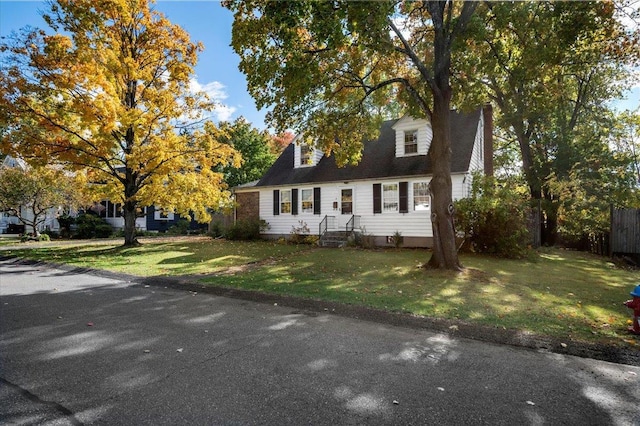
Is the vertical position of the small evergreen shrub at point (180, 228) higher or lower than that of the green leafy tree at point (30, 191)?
lower

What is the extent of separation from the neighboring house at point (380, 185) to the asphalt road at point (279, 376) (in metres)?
12.4

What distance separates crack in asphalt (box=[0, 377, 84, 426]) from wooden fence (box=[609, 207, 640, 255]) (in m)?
16.8

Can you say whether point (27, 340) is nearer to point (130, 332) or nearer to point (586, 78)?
point (130, 332)

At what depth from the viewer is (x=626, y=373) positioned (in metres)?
3.71

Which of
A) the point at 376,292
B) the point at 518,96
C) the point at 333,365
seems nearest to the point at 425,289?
the point at 376,292

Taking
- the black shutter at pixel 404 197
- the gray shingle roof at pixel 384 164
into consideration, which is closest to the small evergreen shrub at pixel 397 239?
the black shutter at pixel 404 197

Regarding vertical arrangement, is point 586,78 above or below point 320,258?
above

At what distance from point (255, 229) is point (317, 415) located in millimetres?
19279

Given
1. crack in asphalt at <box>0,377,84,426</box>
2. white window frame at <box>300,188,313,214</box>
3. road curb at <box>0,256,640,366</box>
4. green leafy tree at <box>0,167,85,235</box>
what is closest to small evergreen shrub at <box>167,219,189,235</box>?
green leafy tree at <box>0,167,85,235</box>

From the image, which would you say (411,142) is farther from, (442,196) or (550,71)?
(442,196)

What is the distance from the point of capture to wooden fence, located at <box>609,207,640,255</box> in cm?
1281

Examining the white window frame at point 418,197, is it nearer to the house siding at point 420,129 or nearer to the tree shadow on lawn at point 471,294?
the house siding at point 420,129

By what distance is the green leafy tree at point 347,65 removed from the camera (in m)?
7.66

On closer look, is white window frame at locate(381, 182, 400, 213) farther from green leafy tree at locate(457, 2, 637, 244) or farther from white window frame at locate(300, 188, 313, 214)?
green leafy tree at locate(457, 2, 637, 244)
